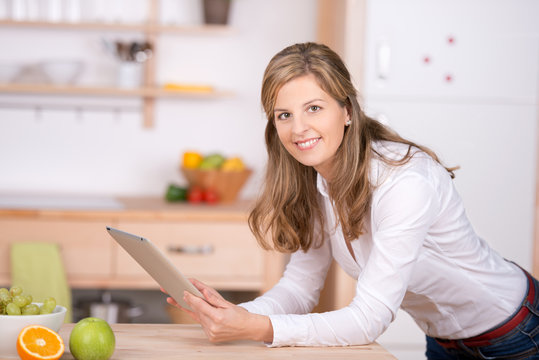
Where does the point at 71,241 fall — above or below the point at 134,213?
below

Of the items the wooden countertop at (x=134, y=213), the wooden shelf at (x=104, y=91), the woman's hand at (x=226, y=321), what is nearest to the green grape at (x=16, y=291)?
the woman's hand at (x=226, y=321)

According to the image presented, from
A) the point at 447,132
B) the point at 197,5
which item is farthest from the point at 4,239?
the point at 447,132

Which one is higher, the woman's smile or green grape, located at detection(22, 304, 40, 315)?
the woman's smile

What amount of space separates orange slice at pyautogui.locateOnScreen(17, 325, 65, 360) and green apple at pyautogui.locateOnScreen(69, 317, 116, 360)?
27 mm

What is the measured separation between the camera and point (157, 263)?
124 centimetres

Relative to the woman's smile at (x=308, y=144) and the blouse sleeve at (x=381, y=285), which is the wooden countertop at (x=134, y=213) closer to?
the woman's smile at (x=308, y=144)

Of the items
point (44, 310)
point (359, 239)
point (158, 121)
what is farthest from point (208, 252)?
point (44, 310)

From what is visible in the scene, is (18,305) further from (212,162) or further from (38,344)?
(212,162)

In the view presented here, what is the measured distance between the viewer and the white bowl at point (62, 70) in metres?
3.21

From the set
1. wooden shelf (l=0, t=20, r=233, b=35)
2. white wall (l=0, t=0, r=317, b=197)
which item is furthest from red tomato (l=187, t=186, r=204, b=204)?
wooden shelf (l=0, t=20, r=233, b=35)

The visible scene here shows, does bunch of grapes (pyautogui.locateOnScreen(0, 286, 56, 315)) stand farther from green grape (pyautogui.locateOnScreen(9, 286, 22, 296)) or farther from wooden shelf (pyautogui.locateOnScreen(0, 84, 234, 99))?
wooden shelf (pyautogui.locateOnScreen(0, 84, 234, 99))

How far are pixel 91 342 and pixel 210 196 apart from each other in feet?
6.59

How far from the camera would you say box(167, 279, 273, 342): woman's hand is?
1275 mm

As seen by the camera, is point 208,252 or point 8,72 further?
point 8,72
